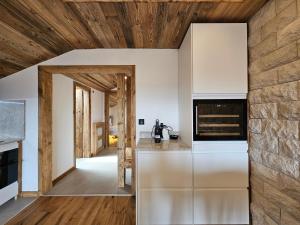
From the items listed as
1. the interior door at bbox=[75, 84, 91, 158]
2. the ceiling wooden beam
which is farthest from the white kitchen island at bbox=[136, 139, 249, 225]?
the interior door at bbox=[75, 84, 91, 158]

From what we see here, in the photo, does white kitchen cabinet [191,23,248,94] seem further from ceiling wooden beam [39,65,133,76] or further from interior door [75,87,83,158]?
interior door [75,87,83,158]

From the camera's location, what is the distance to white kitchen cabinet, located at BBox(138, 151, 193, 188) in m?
2.24

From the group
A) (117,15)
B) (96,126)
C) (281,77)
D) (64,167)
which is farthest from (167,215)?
(96,126)

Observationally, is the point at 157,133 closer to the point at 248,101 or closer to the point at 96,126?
the point at 248,101

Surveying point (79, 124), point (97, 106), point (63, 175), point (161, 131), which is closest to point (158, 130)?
point (161, 131)

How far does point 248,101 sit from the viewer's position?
7.44ft

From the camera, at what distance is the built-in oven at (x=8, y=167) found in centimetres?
288

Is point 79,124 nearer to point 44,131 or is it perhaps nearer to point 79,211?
point 44,131

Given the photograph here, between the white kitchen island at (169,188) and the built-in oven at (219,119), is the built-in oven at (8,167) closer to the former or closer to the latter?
the white kitchen island at (169,188)

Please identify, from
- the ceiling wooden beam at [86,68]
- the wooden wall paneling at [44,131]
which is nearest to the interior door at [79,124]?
the wooden wall paneling at [44,131]

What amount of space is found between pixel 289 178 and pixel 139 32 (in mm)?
2243

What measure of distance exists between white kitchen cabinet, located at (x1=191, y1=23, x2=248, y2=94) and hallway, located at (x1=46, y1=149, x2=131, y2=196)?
7.42 feet

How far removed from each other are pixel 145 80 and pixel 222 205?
2041 mm

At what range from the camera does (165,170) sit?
7.36 feet
